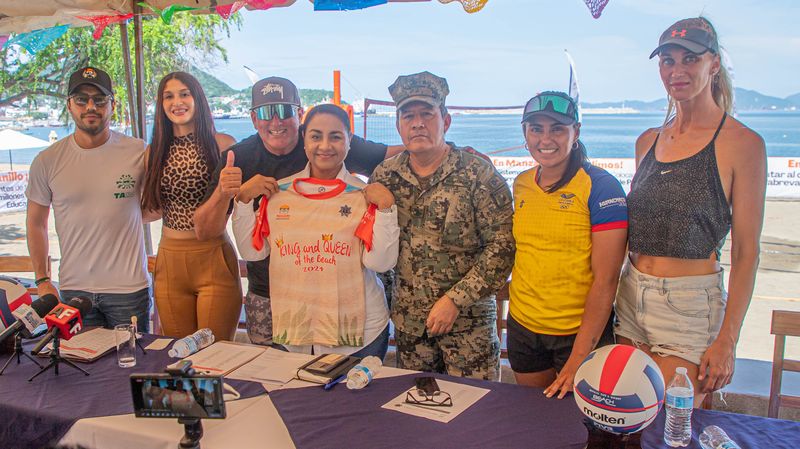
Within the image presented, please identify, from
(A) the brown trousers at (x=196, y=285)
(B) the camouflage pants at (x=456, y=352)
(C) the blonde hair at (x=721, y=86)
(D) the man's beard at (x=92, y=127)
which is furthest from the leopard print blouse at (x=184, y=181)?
(C) the blonde hair at (x=721, y=86)

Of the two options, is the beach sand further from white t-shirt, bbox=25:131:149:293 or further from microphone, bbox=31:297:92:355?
microphone, bbox=31:297:92:355

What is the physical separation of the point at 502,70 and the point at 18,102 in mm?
19747

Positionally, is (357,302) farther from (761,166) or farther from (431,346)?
(761,166)

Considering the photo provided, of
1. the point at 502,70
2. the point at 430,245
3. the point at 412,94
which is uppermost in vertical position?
the point at 502,70

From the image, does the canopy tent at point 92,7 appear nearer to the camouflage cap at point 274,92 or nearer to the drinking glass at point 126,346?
the camouflage cap at point 274,92

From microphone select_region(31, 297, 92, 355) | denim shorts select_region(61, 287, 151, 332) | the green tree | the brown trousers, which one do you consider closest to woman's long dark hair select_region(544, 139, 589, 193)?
the brown trousers

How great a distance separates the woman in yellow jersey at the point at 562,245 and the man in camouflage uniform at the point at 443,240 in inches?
5.0

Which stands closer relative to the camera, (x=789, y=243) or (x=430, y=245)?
(x=430, y=245)

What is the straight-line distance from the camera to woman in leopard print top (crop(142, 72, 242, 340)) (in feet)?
9.53

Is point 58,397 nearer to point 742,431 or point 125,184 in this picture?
point 125,184

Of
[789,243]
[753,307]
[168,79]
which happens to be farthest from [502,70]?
[168,79]

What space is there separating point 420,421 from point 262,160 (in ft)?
4.97

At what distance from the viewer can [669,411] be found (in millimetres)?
1710

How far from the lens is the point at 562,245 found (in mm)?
2242
